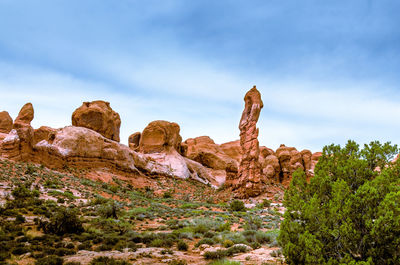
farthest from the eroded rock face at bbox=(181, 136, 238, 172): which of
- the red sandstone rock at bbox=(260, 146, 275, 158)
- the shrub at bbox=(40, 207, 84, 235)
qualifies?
the shrub at bbox=(40, 207, 84, 235)

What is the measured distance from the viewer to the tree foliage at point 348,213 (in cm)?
441

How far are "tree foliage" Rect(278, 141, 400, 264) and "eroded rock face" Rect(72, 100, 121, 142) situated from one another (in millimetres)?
43452

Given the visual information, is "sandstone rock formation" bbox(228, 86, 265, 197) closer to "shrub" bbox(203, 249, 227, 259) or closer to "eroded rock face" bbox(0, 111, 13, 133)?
"shrub" bbox(203, 249, 227, 259)

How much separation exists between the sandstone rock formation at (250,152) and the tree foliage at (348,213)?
97.8 ft

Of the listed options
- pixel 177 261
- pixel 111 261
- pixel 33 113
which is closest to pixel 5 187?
pixel 111 261

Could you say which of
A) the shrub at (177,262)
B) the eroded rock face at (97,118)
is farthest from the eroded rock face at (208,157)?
the shrub at (177,262)

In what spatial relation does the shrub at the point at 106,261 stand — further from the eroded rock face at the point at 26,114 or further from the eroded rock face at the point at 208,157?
the eroded rock face at the point at 208,157

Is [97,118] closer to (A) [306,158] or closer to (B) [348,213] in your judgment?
(A) [306,158]

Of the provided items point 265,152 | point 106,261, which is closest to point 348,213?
point 106,261

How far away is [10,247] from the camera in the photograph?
29.5 ft

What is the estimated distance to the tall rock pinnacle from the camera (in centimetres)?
3544

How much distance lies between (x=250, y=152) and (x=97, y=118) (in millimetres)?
27079

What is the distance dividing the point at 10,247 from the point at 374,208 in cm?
1111

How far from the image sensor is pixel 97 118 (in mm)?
44844
